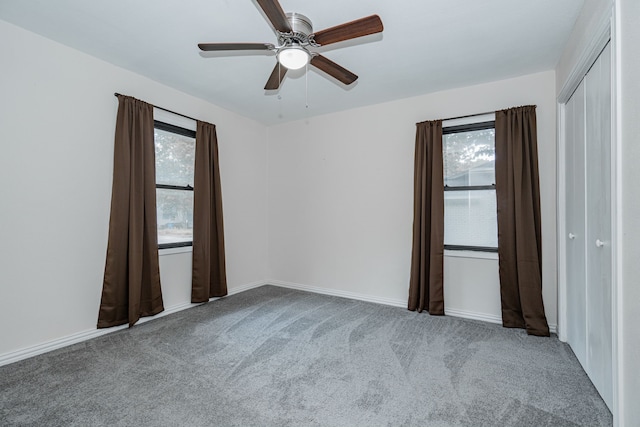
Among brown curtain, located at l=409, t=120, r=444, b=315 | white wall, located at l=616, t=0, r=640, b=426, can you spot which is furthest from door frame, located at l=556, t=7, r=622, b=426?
brown curtain, located at l=409, t=120, r=444, b=315

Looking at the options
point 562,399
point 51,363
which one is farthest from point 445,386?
point 51,363

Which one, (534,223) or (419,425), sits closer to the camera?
(419,425)

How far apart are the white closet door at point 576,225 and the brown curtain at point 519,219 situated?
0.32m

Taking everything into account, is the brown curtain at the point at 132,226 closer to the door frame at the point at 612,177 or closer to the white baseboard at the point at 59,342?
the white baseboard at the point at 59,342

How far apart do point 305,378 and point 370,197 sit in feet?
8.03

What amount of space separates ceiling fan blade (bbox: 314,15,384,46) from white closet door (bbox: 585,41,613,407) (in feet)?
4.46

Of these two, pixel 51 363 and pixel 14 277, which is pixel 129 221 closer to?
pixel 14 277

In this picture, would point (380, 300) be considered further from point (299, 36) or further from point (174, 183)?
point (299, 36)

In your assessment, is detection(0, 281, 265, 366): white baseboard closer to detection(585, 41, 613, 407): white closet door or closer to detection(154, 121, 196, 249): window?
detection(154, 121, 196, 249): window

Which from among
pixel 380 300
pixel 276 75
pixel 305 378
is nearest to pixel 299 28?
pixel 276 75

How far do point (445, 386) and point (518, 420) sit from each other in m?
0.43

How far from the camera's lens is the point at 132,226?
293 centimetres

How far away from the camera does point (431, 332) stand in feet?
9.56

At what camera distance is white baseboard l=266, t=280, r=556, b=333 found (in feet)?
10.6
